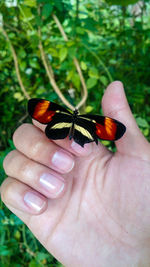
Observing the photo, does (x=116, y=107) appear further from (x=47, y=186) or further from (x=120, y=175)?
(x=47, y=186)

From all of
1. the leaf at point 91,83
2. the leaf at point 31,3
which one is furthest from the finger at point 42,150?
the leaf at point 31,3

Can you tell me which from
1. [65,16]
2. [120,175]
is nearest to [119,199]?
[120,175]

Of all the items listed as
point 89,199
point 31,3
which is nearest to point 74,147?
point 89,199

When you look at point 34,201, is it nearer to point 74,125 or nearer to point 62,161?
point 62,161

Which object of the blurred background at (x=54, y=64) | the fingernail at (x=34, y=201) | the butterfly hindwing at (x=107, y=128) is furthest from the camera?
→ the blurred background at (x=54, y=64)

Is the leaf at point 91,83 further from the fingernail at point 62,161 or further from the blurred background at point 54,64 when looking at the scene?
the fingernail at point 62,161

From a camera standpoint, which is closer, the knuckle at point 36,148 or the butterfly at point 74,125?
the butterfly at point 74,125

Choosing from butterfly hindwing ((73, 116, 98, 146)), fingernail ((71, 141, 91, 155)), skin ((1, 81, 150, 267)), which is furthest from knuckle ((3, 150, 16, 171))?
butterfly hindwing ((73, 116, 98, 146))
